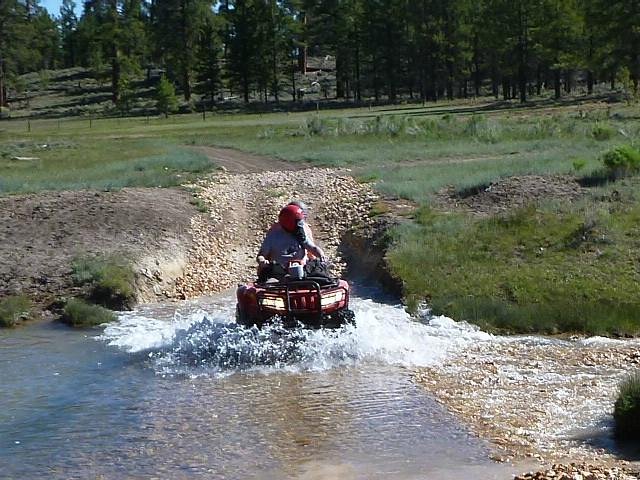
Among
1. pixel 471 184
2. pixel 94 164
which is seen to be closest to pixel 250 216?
pixel 471 184

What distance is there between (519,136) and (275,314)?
29.5 m

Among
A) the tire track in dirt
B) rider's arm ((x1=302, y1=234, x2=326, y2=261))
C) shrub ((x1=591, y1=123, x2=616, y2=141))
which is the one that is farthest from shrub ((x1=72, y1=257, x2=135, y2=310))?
shrub ((x1=591, y1=123, x2=616, y2=141))

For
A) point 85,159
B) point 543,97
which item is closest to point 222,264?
point 85,159

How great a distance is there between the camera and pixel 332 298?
1252 cm

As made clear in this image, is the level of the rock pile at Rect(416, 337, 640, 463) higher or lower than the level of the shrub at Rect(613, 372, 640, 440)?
lower

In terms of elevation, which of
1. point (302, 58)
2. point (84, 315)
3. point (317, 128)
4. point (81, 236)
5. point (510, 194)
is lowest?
point (84, 315)

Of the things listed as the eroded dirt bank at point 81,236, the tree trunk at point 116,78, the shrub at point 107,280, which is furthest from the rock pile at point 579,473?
the tree trunk at point 116,78

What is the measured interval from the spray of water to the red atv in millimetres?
132

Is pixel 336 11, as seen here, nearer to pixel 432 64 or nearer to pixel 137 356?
pixel 432 64

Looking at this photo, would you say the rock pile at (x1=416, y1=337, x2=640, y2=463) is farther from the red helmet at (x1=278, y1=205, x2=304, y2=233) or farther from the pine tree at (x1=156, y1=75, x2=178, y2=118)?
the pine tree at (x1=156, y1=75, x2=178, y2=118)

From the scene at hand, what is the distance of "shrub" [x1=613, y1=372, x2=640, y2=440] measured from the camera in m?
8.84

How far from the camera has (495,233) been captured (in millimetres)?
18516

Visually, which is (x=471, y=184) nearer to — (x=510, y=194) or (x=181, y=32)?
(x=510, y=194)

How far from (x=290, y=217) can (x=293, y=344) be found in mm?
2130
